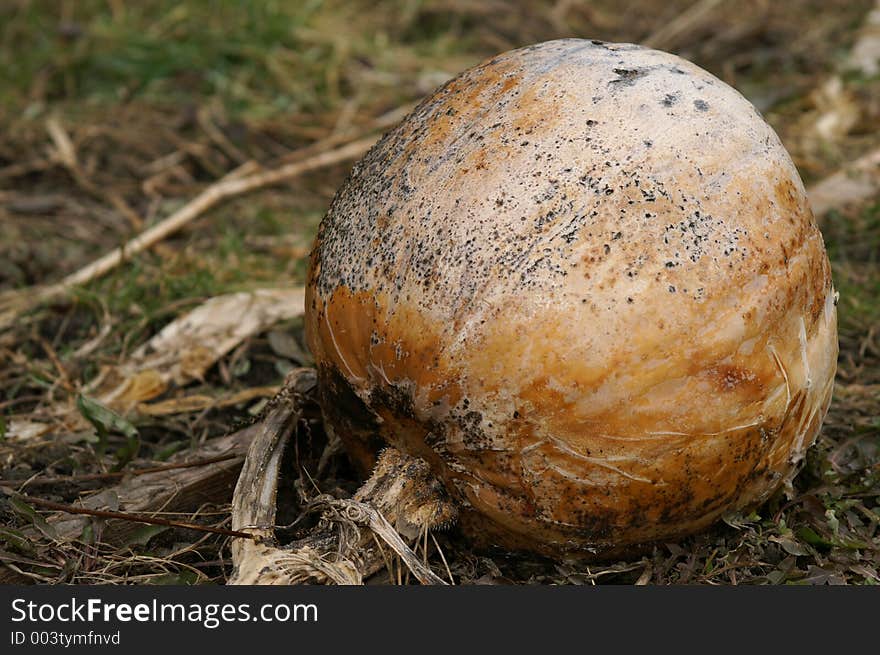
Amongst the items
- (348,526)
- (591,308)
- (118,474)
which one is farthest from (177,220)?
(591,308)

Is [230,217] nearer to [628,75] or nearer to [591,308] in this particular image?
[628,75]

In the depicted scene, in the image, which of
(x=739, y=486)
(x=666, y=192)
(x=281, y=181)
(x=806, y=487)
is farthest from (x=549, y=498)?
(x=281, y=181)

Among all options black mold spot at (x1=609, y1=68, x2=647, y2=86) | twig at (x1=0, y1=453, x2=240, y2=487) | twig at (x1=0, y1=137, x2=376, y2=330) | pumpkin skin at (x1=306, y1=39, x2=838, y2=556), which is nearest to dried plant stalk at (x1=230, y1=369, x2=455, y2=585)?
pumpkin skin at (x1=306, y1=39, x2=838, y2=556)

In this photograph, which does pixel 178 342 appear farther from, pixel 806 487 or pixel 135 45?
pixel 135 45

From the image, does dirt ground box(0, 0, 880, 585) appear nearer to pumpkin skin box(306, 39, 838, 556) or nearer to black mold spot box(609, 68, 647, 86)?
pumpkin skin box(306, 39, 838, 556)

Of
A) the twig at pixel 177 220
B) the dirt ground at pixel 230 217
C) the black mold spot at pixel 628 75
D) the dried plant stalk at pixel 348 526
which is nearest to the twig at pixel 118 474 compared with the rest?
the dirt ground at pixel 230 217

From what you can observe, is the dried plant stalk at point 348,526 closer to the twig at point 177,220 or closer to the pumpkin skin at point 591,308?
the pumpkin skin at point 591,308
